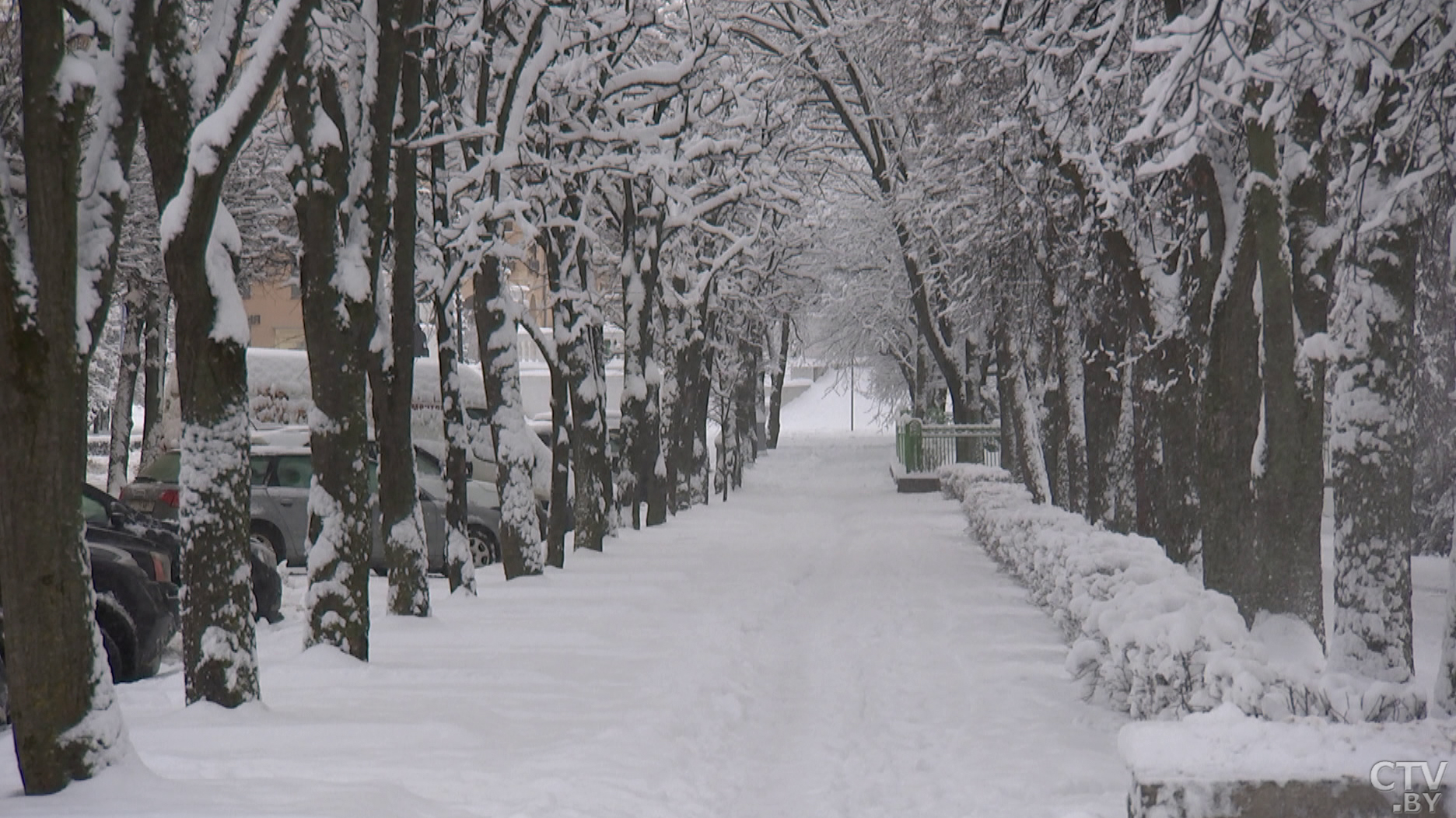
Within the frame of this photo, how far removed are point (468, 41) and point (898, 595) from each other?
7140 millimetres

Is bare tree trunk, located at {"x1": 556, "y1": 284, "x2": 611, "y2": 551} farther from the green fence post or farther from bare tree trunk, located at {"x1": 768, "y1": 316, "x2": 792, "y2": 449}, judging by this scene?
bare tree trunk, located at {"x1": 768, "y1": 316, "x2": 792, "y2": 449}

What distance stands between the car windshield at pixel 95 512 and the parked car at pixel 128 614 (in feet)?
3.75

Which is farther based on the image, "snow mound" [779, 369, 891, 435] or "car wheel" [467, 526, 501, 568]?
"snow mound" [779, 369, 891, 435]

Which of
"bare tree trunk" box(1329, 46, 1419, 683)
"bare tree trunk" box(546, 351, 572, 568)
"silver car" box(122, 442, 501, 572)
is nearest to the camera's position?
"bare tree trunk" box(1329, 46, 1419, 683)

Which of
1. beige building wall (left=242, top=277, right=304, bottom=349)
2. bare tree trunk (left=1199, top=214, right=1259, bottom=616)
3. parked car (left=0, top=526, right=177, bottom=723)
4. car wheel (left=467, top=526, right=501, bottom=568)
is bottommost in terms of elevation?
car wheel (left=467, top=526, right=501, bottom=568)

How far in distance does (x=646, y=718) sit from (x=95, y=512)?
20.2 feet

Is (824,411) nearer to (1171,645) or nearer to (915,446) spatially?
(915,446)

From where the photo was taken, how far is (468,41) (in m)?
14.0

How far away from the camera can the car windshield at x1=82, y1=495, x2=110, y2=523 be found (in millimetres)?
11852

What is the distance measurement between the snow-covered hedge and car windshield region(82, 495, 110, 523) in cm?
791

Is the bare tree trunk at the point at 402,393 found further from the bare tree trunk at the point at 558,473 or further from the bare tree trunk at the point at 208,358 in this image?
the bare tree trunk at the point at 558,473

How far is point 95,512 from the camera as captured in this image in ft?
39.2

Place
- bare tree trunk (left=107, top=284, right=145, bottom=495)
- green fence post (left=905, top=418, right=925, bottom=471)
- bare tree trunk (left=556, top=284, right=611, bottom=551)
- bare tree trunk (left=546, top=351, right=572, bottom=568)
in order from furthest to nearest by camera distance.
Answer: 1. green fence post (left=905, top=418, right=925, bottom=471)
2. bare tree trunk (left=107, top=284, right=145, bottom=495)
3. bare tree trunk (left=556, top=284, right=611, bottom=551)
4. bare tree trunk (left=546, top=351, right=572, bottom=568)

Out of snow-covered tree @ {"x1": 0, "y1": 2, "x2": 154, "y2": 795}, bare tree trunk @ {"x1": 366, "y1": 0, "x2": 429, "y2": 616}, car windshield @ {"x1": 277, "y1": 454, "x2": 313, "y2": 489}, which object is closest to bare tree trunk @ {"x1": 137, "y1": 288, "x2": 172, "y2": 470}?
car windshield @ {"x1": 277, "y1": 454, "x2": 313, "y2": 489}
